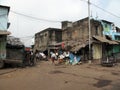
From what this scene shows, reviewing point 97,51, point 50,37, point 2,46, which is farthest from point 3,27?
point 50,37

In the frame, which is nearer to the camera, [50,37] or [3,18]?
[3,18]

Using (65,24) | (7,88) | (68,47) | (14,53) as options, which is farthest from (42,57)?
(7,88)

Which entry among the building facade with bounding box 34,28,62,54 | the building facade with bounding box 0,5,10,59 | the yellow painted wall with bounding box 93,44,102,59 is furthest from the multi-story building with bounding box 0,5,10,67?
the building facade with bounding box 34,28,62,54

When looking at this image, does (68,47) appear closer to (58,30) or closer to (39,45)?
(58,30)

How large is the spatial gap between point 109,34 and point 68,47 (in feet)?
23.4

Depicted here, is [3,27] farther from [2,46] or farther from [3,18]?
[2,46]

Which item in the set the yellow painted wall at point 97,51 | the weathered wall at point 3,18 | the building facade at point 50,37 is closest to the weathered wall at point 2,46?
the weathered wall at point 3,18

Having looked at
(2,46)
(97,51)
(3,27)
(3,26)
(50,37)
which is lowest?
(97,51)

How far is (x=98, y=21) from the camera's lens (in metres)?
29.4

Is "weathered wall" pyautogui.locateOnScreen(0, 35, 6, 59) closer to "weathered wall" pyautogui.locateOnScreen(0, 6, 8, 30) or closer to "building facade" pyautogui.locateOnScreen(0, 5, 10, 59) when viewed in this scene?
"building facade" pyautogui.locateOnScreen(0, 5, 10, 59)

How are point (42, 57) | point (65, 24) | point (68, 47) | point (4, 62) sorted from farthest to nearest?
point (65, 24) < point (42, 57) < point (68, 47) < point (4, 62)

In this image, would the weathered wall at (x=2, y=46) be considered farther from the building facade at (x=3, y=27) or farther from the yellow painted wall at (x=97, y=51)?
the yellow painted wall at (x=97, y=51)

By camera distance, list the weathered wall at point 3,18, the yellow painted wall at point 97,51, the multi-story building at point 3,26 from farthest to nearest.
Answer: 1. the yellow painted wall at point 97,51
2. the weathered wall at point 3,18
3. the multi-story building at point 3,26

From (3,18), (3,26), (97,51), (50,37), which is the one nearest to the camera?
(3,26)
